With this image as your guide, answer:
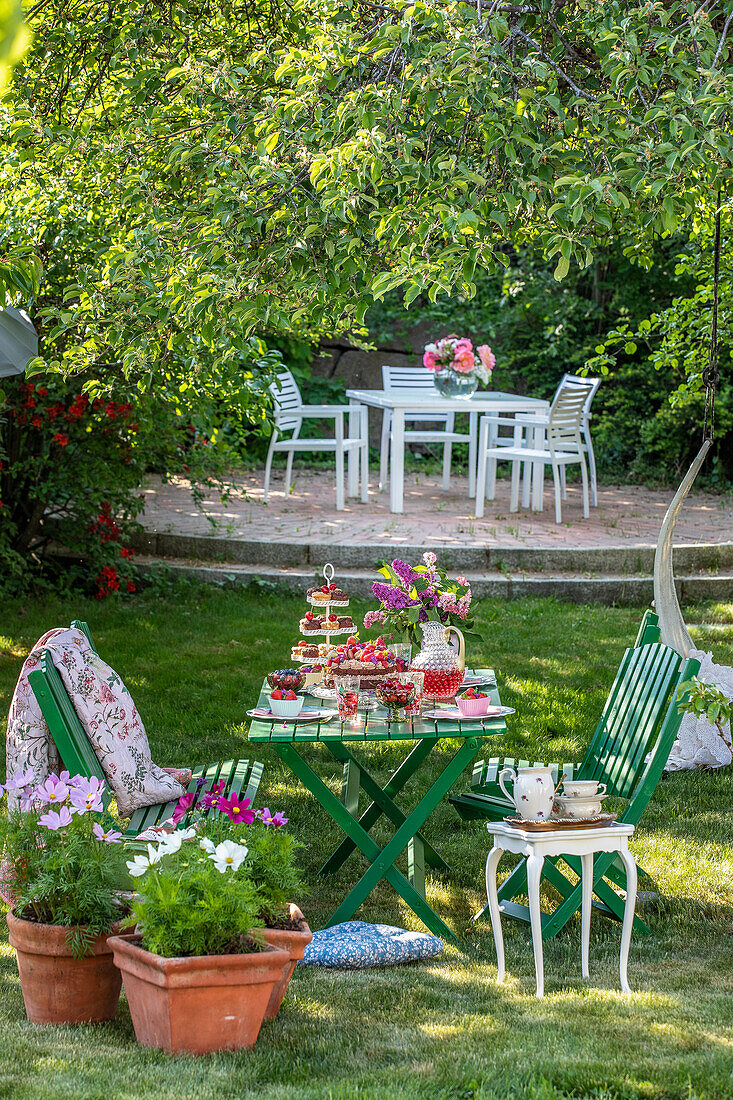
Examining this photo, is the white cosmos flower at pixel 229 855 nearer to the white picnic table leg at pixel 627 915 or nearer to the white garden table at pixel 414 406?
the white picnic table leg at pixel 627 915

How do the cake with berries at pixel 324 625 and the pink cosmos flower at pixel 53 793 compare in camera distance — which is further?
the cake with berries at pixel 324 625

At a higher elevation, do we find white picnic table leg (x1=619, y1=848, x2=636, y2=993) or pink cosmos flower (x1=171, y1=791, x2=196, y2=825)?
pink cosmos flower (x1=171, y1=791, x2=196, y2=825)

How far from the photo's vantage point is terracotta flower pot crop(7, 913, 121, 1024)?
2818 millimetres

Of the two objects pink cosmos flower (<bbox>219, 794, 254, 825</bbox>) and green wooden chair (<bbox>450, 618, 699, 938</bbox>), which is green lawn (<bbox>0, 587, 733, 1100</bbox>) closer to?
green wooden chair (<bbox>450, 618, 699, 938</bbox>)

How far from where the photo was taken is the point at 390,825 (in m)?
4.79

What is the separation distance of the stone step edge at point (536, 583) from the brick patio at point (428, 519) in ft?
1.19

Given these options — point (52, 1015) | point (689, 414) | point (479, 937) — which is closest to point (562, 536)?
point (689, 414)

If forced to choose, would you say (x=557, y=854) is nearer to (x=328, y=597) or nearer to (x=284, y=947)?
(x=284, y=947)

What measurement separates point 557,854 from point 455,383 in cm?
658

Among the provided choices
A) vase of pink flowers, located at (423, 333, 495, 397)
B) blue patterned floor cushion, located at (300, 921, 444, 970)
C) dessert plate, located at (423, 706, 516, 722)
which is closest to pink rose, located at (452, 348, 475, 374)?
vase of pink flowers, located at (423, 333, 495, 397)

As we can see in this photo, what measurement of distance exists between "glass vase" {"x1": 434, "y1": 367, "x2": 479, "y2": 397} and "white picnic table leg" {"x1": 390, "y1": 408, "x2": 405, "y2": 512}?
0.50m

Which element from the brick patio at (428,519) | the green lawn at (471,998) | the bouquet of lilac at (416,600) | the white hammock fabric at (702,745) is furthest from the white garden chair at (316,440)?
the bouquet of lilac at (416,600)

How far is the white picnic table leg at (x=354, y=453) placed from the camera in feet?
34.0

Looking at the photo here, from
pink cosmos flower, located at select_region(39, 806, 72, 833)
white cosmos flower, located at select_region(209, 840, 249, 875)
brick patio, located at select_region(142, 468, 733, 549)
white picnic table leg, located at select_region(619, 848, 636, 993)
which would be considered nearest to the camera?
white cosmos flower, located at select_region(209, 840, 249, 875)
